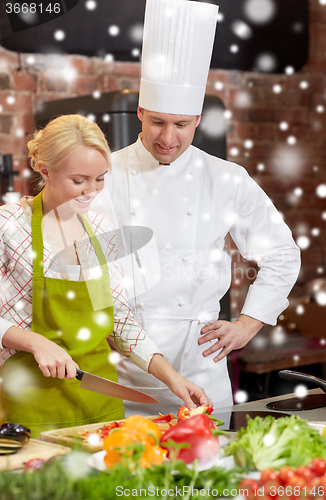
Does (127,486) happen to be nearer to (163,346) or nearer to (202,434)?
(202,434)

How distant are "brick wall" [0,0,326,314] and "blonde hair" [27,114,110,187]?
0.68m

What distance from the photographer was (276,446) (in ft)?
2.43

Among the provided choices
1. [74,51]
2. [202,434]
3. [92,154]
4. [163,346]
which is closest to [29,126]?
[74,51]

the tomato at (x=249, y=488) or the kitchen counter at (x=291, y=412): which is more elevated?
the tomato at (x=249, y=488)

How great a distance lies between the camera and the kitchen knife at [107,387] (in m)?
0.99

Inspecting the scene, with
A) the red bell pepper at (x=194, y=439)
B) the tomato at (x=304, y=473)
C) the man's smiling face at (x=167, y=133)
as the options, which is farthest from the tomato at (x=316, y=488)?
the man's smiling face at (x=167, y=133)

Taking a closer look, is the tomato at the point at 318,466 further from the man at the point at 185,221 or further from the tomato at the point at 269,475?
the man at the point at 185,221

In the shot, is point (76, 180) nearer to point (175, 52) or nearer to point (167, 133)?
point (167, 133)

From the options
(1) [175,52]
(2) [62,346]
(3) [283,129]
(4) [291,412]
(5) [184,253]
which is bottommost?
(4) [291,412]

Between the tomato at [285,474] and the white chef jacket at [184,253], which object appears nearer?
the tomato at [285,474]

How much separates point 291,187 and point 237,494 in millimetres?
1650

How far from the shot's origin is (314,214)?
227 centimetres

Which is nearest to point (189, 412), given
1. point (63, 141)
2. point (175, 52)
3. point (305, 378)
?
point (305, 378)

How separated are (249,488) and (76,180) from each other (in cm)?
64
